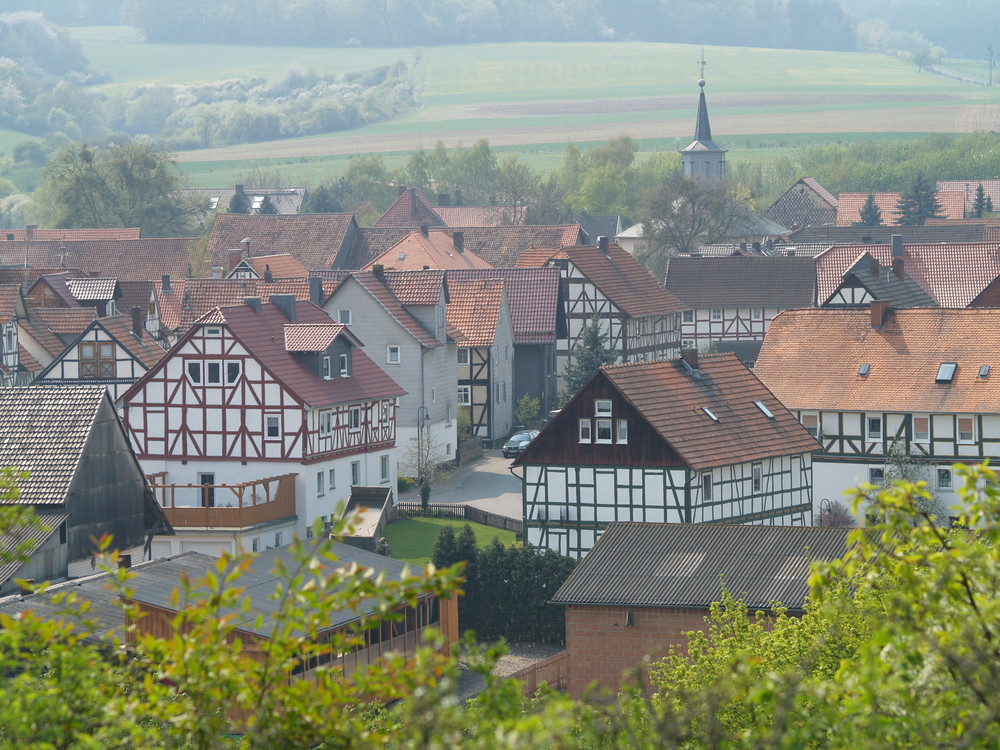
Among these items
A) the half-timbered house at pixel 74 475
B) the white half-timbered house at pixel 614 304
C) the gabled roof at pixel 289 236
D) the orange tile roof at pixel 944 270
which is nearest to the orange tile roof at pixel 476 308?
the white half-timbered house at pixel 614 304

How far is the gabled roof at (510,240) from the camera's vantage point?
315 ft

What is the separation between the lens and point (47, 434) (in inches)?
1517

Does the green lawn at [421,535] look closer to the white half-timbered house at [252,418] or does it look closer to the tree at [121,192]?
the white half-timbered house at [252,418]

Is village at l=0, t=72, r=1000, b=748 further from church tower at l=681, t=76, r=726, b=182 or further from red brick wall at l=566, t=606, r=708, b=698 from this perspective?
church tower at l=681, t=76, r=726, b=182

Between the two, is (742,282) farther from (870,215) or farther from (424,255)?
(870,215)

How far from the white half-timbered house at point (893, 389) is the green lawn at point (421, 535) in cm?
891

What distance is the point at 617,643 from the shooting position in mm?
33062

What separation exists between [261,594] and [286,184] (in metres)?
153

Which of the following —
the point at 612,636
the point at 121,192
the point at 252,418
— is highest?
the point at 121,192

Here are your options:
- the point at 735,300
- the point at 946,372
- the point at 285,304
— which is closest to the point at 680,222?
the point at 735,300

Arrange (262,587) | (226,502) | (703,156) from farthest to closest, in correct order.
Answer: (703,156)
(226,502)
(262,587)

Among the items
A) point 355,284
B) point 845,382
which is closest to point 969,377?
point 845,382

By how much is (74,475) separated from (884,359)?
2412 centimetres

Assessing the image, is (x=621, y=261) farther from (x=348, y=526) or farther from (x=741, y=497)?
(x=348, y=526)
